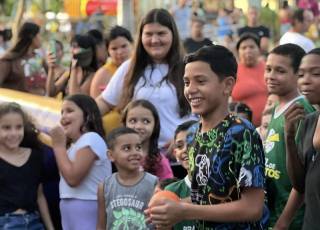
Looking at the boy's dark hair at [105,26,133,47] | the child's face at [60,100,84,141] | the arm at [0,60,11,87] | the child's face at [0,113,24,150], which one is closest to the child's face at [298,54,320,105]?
the child's face at [60,100,84,141]

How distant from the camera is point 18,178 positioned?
583 centimetres

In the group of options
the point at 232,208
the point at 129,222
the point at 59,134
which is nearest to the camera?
the point at 232,208

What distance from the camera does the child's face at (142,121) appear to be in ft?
18.9

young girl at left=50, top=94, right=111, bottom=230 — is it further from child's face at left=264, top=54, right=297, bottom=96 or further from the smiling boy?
the smiling boy

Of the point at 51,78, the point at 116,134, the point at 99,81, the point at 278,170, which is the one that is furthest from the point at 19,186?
the point at 51,78

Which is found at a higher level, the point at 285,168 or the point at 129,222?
the point at 285,168

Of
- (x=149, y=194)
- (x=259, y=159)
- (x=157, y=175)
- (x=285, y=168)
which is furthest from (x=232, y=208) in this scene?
(x=157, y=175)

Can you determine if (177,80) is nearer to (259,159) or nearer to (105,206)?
(105,206)

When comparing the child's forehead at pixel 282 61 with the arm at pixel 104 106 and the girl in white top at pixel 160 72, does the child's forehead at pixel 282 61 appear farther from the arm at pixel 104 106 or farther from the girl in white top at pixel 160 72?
the arm at pixel 104 106

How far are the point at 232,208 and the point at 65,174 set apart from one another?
8.44 ft

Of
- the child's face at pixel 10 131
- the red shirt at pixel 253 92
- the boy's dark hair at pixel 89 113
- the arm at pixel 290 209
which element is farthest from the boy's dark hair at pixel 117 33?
the arm at pixel 290 209

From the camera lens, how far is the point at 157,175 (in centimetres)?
579

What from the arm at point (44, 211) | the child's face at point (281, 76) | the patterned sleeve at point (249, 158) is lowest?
the arm at point (44, 211)

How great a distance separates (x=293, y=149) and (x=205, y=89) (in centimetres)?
87
